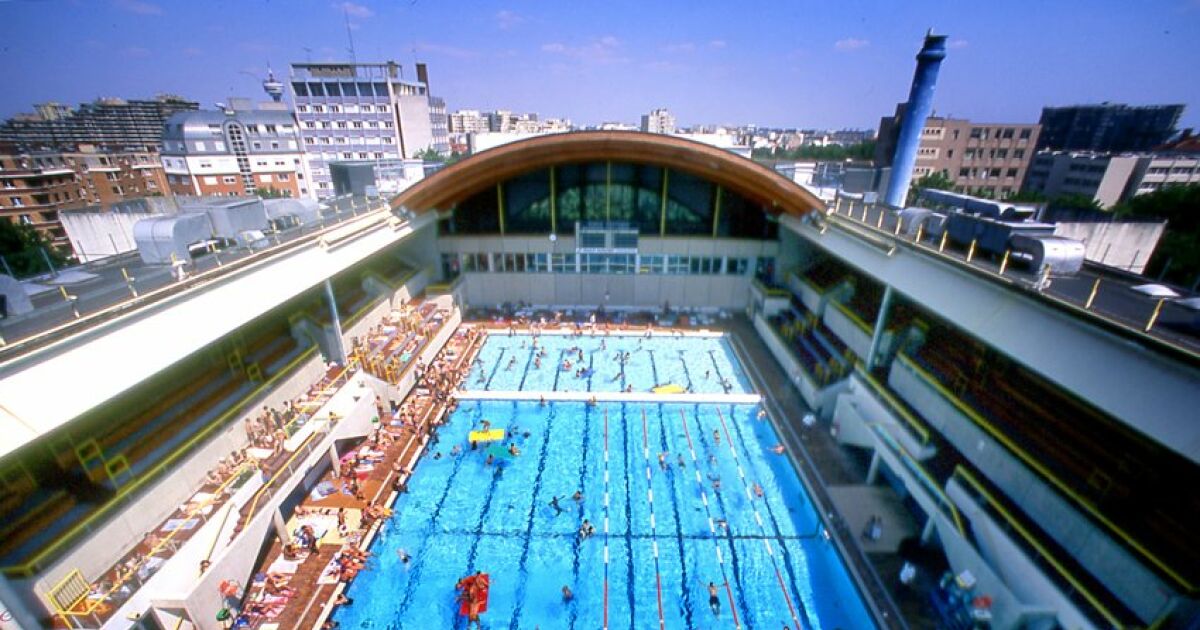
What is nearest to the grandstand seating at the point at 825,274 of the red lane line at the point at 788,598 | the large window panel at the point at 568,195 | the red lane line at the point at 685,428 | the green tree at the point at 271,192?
the red lane line at the point at 685,428

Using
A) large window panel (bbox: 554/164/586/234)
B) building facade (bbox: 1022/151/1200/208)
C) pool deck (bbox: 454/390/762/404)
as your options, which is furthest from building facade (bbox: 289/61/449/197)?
building facade (bbox: 1022/151/1200/208)

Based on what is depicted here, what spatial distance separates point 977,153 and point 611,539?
213ft

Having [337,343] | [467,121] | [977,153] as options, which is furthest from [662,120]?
[337,343]

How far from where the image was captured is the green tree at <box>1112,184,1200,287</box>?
21.7 m

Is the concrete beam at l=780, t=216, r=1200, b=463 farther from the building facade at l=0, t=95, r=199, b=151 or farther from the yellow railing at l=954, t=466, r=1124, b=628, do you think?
the building facade at l=0, t=95, r=199, b=151

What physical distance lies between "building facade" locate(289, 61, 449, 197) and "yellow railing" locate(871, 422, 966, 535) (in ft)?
219

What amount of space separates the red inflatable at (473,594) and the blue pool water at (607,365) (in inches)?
389

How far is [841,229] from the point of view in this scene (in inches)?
777

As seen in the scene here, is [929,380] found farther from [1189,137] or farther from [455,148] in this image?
[1189,137]

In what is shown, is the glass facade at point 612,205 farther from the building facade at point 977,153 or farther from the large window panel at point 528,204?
the building facade at point 977,153

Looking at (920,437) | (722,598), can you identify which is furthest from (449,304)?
(920,437)

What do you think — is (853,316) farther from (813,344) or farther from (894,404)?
(894,404)

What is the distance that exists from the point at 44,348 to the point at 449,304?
19.6 metres

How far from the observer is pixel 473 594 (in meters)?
12.5
